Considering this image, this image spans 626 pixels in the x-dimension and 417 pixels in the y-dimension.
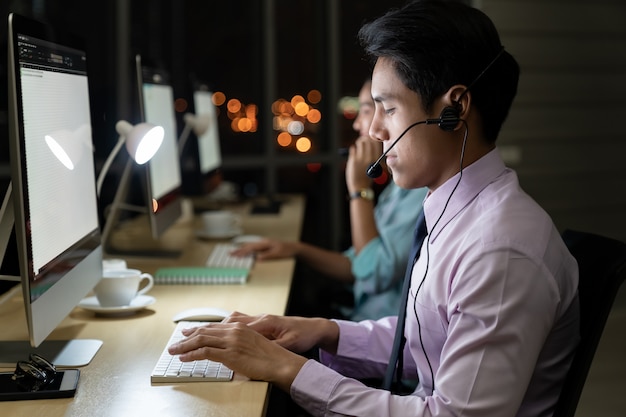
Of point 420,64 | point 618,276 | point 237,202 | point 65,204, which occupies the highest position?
point 420,64

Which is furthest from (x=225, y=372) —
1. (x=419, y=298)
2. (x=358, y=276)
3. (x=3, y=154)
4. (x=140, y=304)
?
(x=3, y=154)

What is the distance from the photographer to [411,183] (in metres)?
1.38

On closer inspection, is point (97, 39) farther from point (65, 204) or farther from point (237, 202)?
point (65, 204)

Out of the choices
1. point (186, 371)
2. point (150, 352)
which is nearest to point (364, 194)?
point (150, 352)

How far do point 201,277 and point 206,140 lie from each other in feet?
4.87

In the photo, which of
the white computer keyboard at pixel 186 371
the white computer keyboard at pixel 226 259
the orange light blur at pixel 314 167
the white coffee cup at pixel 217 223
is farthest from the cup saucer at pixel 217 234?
the orange light blur at pixel 314 167

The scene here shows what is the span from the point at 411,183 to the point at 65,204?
0.61m

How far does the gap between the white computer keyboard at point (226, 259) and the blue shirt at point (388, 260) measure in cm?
32

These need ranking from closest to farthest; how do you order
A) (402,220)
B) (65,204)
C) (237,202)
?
(65,204), (402,220), (237,202)

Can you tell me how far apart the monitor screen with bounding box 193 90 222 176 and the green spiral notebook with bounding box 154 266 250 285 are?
1137 millimetres

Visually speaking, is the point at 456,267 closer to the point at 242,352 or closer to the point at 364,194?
the point at 242,352

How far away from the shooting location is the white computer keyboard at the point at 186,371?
127cm

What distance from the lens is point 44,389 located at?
122cm

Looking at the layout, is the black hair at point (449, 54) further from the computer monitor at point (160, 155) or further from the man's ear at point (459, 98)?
the computer monitor at point (160, 155)
